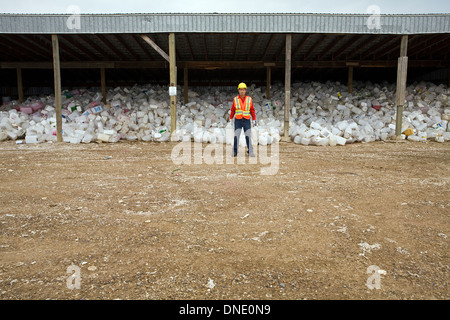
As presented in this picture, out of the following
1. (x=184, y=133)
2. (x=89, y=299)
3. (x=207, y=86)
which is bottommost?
(x=89, y=299)

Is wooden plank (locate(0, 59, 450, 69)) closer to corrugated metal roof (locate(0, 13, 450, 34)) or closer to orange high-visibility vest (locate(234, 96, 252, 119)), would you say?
corrugated metal roof (locate(0, 13, 450, 34))

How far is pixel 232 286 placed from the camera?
83.7 inches

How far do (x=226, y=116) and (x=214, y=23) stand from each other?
3.97m

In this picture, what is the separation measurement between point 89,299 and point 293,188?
10.9 ft

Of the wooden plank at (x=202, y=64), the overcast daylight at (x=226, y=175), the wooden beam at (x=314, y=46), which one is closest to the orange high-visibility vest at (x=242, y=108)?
the overcast daylight at (x=226, y=175)

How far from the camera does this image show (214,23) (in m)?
9.40

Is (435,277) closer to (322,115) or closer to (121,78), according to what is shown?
(322,115)

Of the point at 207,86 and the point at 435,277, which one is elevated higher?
the point at 207,86

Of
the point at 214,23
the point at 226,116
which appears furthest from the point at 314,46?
the point at 214,23

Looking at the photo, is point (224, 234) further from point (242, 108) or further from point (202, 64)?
point (202, 64)

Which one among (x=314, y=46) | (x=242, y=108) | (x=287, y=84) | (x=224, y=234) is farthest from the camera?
(x=314, y=46)

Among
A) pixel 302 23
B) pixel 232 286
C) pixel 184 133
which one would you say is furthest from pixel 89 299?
pixel 302 23

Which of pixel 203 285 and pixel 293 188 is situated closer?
pixel 203 285

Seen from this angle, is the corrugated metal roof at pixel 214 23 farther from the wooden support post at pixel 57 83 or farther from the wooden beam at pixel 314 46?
the wooden beam at pixel 314 46
